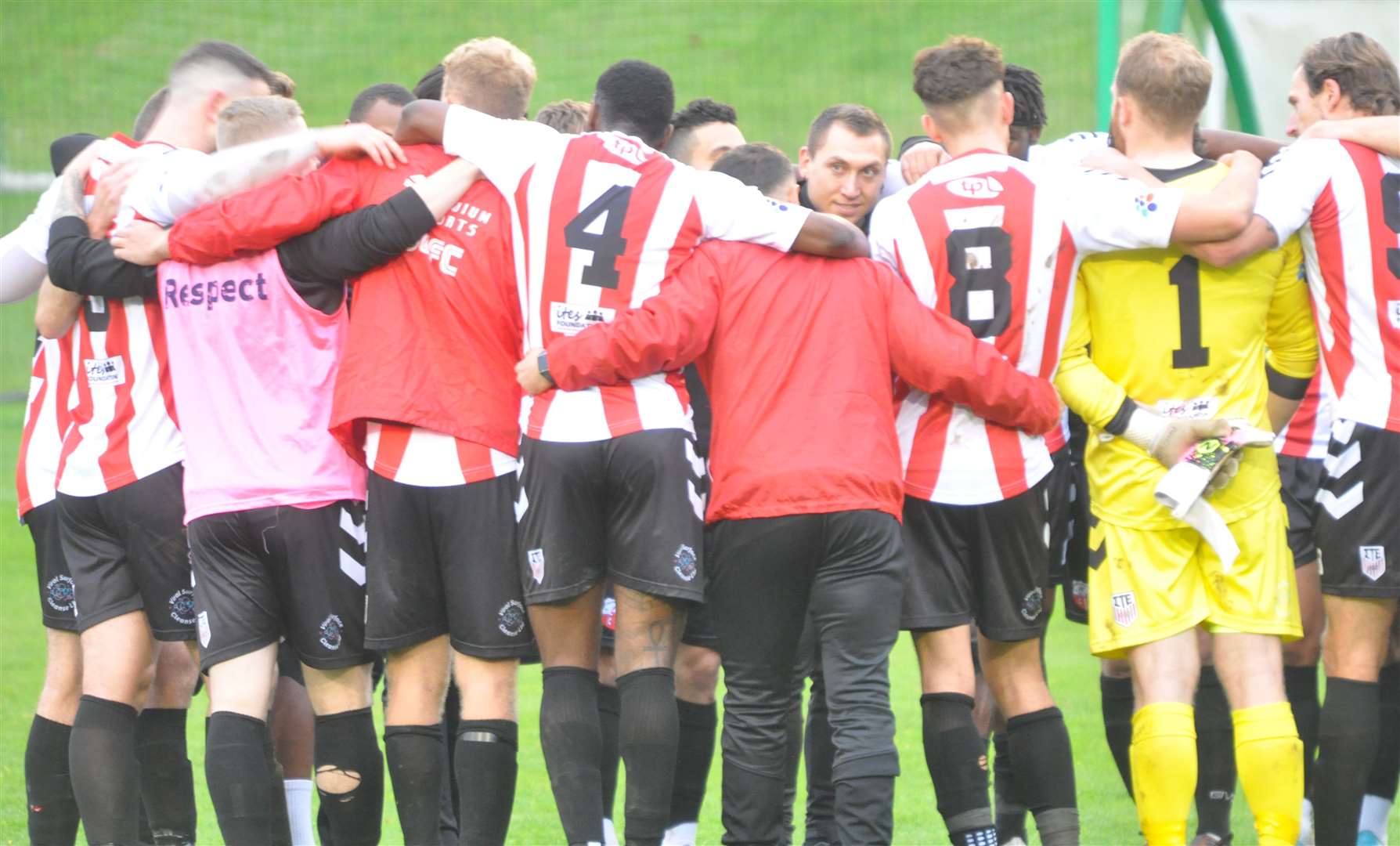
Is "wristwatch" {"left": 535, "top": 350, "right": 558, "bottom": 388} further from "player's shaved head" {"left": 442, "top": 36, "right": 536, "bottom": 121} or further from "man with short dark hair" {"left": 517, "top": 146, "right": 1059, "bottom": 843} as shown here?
"player's shaved head" {"left": 442, "top": 36, "right": 536, "bottom": 121}

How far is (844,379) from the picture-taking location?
173 inches

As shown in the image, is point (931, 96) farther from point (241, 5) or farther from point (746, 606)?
point (241, 5)

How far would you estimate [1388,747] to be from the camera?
5484 millimetres

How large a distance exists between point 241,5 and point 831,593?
18.9m

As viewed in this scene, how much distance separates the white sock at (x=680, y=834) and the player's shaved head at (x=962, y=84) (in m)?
2.35

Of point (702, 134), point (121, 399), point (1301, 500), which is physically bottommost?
point (1301, 500)

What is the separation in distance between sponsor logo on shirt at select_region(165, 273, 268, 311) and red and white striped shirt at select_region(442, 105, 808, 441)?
2.42ft

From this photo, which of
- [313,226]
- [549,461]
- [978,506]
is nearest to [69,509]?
[313,226]

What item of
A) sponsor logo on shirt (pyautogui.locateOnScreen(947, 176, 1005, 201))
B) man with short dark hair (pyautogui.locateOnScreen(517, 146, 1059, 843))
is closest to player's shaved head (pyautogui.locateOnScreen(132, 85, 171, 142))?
man with short dark hair (pyautogui.locateOnScreen(517, 146, 1059, 843))

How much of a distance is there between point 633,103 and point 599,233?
650mm

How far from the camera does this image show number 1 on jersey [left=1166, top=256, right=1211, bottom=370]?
4.59 m

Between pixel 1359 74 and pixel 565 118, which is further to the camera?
pixel 565 118

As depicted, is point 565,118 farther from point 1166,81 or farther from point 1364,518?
point 1364,518

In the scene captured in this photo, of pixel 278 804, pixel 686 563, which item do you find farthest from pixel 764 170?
pixel 278 804
